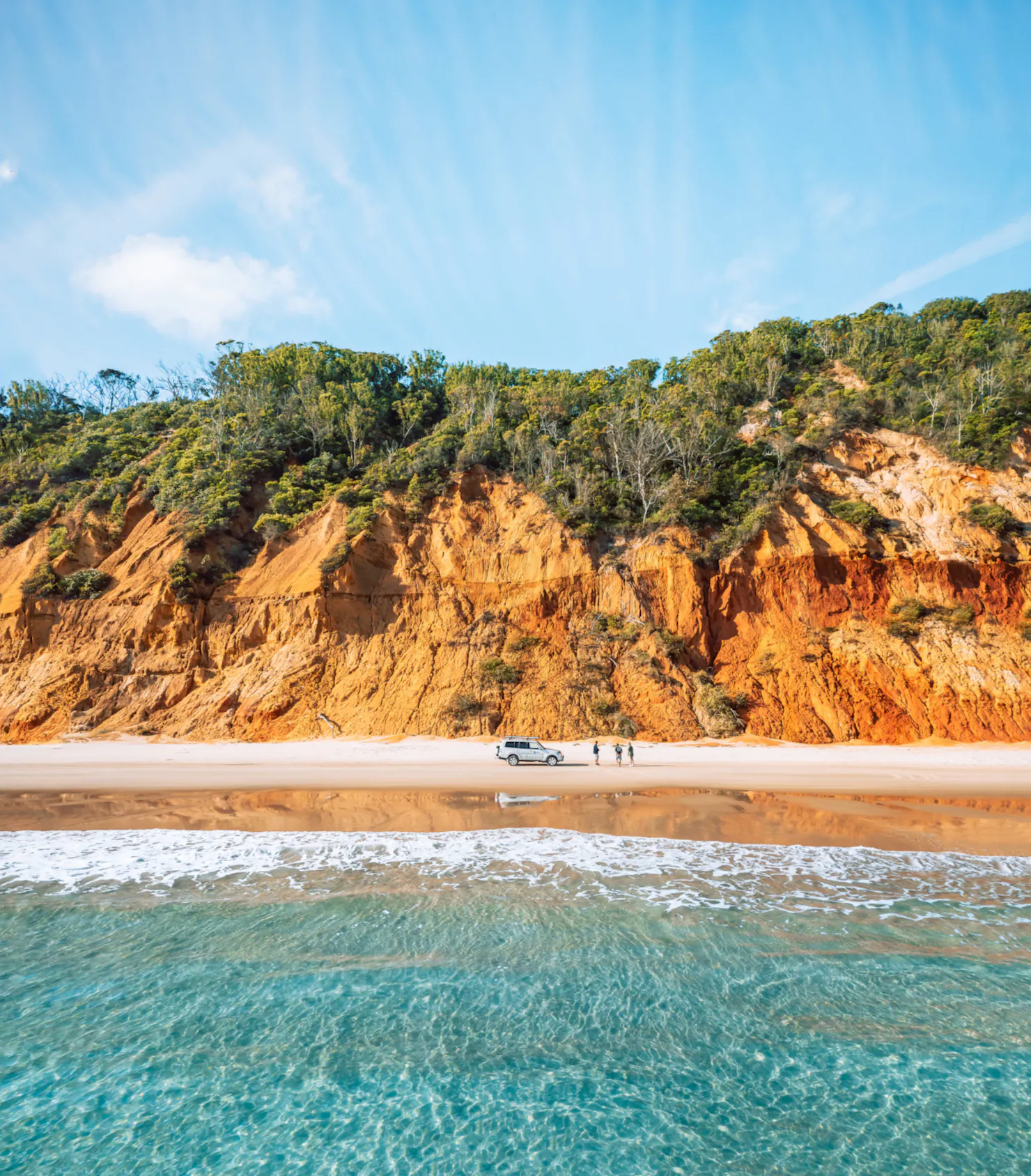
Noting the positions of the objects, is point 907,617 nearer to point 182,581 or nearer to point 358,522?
point 358,522

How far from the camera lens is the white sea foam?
10219 mm

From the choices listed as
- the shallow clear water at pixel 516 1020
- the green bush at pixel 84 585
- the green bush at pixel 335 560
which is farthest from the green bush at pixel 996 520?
the green bush at pixel 84 585

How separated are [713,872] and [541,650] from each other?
21.8 m

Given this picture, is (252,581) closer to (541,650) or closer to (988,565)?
(541,650)

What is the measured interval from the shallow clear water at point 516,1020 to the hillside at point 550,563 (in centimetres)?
1949

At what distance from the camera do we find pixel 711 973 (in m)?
7.60

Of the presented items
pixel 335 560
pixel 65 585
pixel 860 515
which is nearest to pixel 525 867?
pixel 335 560

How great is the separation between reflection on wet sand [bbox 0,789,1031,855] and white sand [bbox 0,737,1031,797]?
132 centimetres

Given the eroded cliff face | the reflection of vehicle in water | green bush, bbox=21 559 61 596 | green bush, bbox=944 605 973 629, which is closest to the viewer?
the reflection of vehicle in water

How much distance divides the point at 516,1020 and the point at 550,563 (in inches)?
1188

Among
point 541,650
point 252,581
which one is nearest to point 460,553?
point 541,650

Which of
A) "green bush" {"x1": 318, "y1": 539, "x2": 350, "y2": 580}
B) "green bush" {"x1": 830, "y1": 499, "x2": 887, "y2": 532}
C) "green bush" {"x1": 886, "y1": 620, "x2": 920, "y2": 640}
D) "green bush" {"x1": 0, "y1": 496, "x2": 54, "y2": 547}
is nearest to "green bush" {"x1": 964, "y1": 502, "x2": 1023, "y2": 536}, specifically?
"green bush" {"x1": 830, "y1": 499, "x2": 887, "y2": 532}

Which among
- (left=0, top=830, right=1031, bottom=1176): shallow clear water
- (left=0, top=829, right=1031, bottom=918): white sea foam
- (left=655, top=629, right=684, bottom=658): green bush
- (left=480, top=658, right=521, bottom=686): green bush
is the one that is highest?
(left=655, top=629, right=684, bottom=658): green bush

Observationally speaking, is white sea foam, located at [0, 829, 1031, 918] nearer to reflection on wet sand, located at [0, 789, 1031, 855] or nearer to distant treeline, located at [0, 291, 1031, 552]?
reflection on wet sand, located at [0, 789, 1031, 855]
